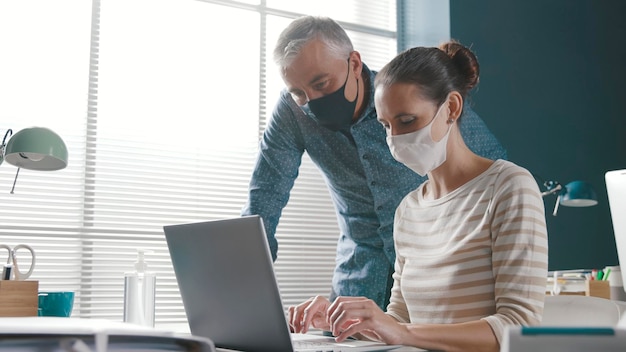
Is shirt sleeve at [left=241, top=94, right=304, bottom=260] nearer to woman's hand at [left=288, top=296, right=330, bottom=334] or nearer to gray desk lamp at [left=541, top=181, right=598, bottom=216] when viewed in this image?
woman's hand at [left=288, top=296, right=330, bottom=334]

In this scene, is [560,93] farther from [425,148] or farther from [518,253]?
[518,253]

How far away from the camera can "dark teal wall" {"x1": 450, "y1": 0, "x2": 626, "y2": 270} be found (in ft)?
12.4

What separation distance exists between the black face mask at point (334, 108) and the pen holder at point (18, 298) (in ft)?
3.06

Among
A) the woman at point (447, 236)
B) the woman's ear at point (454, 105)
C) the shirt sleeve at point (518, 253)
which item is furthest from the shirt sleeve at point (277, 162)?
the shirt sleeve at point (518, 253)

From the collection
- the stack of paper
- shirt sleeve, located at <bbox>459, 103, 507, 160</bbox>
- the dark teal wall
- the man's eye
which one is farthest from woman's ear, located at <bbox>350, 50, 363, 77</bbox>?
the dark teal wall

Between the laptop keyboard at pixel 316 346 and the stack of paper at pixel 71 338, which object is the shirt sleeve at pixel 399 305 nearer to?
the laptop keyboard at pixel 316 346

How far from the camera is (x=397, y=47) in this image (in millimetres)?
4121

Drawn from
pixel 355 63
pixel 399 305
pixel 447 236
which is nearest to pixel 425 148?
pixel 447 236

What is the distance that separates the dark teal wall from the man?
1656mm

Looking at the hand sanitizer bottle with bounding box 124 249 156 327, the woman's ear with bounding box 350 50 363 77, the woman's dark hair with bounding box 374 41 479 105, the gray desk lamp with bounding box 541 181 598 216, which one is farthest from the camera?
A: the gray desk lamp with bounding box 541 181 598 216

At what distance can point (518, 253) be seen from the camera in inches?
48.4

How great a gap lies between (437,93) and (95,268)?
228cm

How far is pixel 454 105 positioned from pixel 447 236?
11.3 inches

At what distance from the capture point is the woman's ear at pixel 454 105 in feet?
4.93
